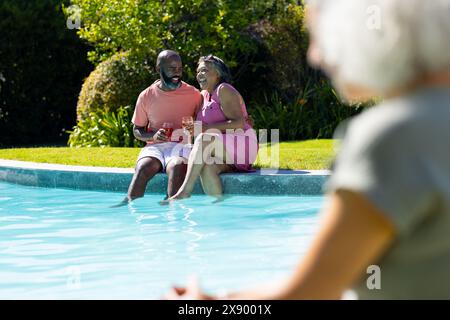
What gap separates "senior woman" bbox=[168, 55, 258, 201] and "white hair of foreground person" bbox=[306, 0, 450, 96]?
7.10 metres

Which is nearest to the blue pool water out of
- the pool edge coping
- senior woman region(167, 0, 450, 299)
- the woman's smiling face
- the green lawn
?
the pool edge coping

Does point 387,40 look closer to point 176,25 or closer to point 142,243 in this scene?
point 142,243

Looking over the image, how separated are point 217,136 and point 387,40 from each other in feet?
23.9

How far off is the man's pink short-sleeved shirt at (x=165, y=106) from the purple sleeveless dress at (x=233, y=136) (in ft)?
0.81

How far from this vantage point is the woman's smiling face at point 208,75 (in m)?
9.00

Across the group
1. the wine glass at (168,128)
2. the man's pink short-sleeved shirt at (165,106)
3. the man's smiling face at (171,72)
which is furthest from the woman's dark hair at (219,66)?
the wine glass at (168,128)

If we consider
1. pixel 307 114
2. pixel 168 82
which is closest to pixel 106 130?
pixel 307 114

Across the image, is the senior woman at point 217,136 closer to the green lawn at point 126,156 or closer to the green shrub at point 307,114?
the green lawn at point 126,156

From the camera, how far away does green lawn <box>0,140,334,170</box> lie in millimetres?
9781

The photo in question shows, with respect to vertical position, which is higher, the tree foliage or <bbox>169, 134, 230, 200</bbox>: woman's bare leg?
the tree foliage

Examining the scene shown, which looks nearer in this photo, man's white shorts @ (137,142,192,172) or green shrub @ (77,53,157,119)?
man's white shorts @ (137,142,192,172)

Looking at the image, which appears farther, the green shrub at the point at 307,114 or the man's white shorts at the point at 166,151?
the green shrub at the point at 307,114

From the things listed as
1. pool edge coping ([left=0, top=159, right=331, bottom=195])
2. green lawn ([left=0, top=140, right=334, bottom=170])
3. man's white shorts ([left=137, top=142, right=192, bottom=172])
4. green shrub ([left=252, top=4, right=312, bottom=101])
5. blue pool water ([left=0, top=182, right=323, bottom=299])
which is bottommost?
blue pool water ([left=0, top=182, right=323, bottom=299])

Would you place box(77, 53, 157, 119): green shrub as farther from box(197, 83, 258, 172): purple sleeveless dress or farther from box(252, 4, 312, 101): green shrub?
box(197, 83, 258, 172): purple sleeveless dress
